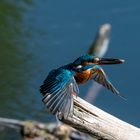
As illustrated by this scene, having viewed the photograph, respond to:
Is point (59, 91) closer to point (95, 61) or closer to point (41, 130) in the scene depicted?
point (95, 61)

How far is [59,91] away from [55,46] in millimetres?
2573

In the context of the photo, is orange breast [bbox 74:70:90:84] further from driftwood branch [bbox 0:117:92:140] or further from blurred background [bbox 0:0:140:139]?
driftwood branch [bbox 0:117:92:140]

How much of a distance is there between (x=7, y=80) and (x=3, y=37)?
420 mm

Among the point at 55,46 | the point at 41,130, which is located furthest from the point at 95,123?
the point at 55,46

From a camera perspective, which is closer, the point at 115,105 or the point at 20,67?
the point at 115,105

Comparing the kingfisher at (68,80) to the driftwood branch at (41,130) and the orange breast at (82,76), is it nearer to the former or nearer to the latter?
the orange breast at (82,76)

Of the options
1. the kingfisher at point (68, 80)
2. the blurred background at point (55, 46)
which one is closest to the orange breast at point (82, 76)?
the kingfisher at point (68, 80)

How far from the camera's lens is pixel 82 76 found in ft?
8.89

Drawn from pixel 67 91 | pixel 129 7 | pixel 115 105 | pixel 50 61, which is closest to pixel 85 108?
pixel 67 91

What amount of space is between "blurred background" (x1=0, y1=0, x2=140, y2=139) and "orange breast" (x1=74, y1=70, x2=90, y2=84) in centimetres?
187

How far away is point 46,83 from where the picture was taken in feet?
9.11

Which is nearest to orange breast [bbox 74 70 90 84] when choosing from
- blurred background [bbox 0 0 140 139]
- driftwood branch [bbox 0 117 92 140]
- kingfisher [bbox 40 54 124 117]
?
kingfisher [bbox 40 54 124 117]

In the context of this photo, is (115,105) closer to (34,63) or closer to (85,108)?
(34,63)

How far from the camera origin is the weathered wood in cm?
262
